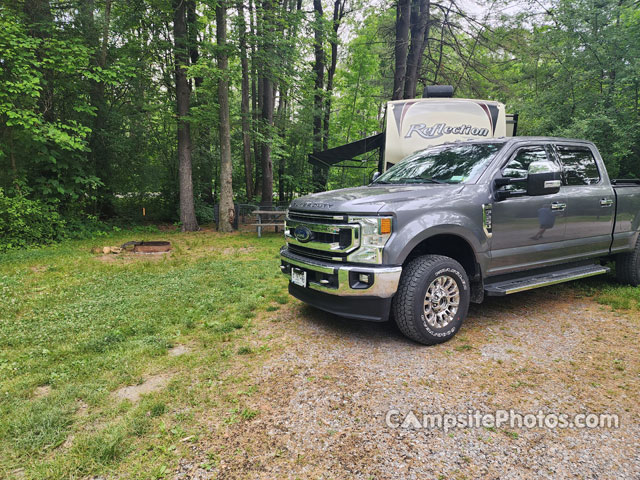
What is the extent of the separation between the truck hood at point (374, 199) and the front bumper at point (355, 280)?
1.68 ft

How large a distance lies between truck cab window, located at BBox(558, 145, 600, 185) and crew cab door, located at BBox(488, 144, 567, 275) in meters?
0.25

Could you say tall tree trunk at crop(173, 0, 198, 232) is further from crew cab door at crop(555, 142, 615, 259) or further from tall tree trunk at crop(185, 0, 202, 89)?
crew cab door at crop(555, 142, 615, 259)

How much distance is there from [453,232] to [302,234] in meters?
1.49

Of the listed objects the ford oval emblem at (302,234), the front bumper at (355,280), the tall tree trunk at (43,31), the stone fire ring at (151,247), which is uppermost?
the tall tree trunk at (43,31)

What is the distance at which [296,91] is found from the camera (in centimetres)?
1276

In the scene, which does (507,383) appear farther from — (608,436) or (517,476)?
(517,476)

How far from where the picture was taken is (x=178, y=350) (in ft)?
10.6

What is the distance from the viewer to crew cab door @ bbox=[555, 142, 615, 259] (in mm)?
4090

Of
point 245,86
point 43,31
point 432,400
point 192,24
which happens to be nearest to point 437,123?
point 432,400

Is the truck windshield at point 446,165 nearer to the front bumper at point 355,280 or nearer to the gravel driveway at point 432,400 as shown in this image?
the front bumper at point 355,280

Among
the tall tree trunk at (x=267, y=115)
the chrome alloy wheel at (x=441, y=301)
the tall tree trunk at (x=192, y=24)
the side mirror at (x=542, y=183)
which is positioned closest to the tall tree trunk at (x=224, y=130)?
the tall tree trunk at (x=192, y=24)

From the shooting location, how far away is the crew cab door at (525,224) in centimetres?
356

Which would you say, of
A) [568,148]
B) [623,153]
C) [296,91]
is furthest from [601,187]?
[296,91]

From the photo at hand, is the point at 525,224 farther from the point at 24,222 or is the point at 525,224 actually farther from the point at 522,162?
the point at 24,222
